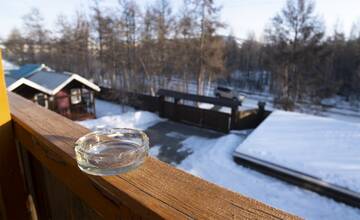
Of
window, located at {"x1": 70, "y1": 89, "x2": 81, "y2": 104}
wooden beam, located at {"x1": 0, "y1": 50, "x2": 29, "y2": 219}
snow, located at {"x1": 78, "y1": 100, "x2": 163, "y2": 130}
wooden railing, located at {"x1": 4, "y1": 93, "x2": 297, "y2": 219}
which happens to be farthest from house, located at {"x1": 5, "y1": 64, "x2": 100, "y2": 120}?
wooden railing, located at {"x1": 4, "y1": 93, "x2": 297, "y2": 219}

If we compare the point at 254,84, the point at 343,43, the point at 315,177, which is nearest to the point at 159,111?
the point at 315,177

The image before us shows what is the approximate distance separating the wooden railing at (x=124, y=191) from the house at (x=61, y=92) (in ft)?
34.4

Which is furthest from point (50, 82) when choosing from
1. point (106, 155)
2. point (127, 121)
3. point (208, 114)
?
point (106, 155)

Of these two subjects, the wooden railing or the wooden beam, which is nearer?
the wooden railing

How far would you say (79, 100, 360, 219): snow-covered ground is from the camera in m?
4.41

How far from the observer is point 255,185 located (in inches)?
204

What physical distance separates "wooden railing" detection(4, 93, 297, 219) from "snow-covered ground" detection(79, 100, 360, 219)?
4.54 m

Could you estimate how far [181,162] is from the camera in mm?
6391

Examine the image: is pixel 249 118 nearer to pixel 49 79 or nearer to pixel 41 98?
pixel 41 98

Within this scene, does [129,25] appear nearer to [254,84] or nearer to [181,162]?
[181,162]

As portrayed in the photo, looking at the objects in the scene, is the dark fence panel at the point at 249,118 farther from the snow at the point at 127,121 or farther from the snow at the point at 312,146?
the snow at the point at 127,121

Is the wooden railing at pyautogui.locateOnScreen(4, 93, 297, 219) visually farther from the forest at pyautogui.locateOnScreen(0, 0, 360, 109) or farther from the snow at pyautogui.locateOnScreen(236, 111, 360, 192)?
the forest at pyautogui.locateOnScreen(0, 0, 360, 109)

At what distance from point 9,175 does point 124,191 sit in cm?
90

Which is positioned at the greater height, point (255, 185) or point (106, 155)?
point (106, 155)
